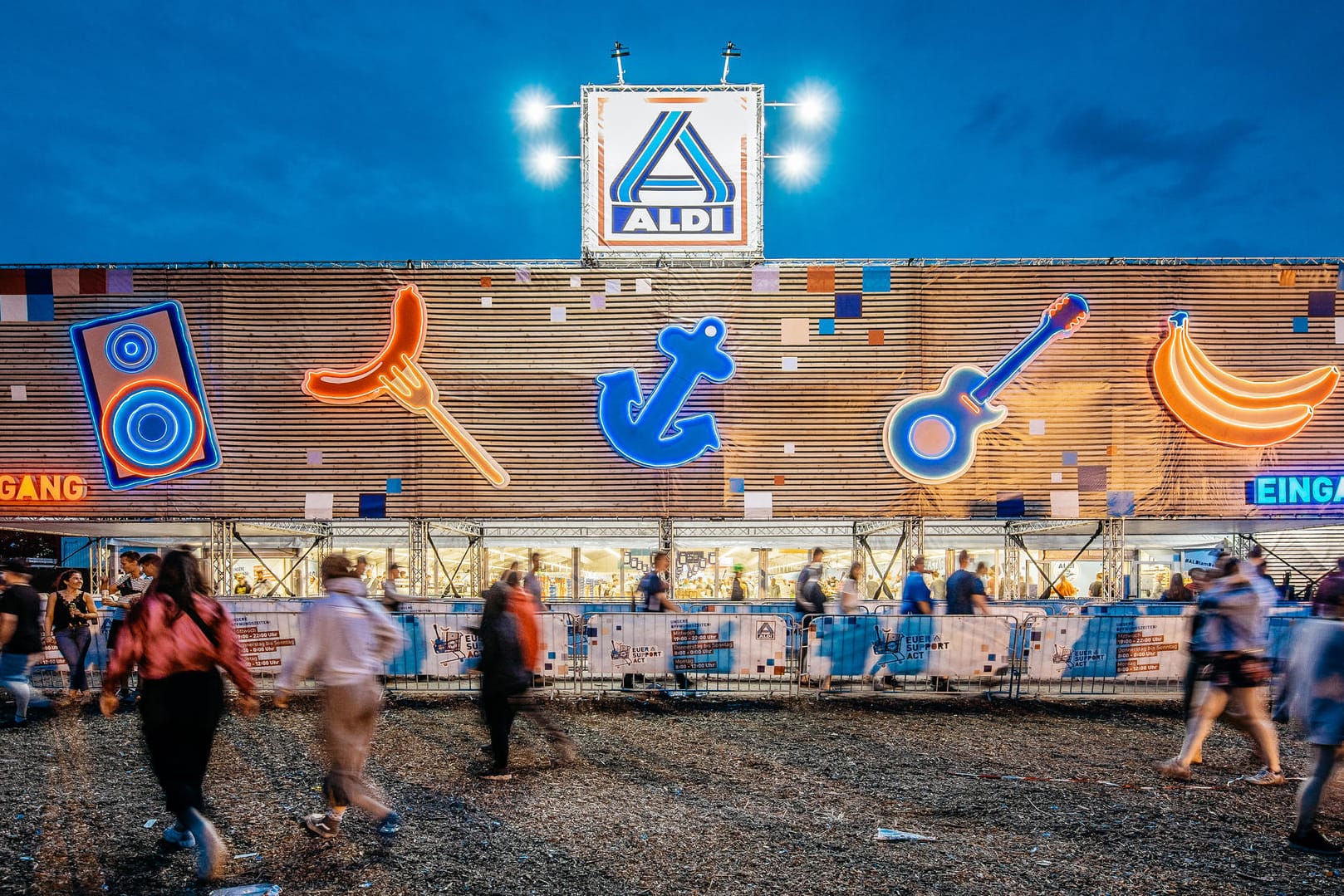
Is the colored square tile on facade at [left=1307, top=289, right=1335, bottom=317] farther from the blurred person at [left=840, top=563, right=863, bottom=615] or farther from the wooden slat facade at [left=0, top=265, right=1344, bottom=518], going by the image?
the blurred person at [left=840, top=563, right=863, bottom=615]

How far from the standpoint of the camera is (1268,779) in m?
7.57

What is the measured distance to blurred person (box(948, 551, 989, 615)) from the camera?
39.1 ft

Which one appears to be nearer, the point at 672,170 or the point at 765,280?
the point at 765,280

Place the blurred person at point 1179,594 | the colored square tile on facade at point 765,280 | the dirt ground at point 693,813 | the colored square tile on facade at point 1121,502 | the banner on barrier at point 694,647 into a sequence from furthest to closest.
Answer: the colored square tile on facade at point 765,280 < the colored square tile on facade at point 1121,502 < the blurred person at point 1179,594 < the banner on barrier at point 694,647 < the dirt ground at point 693,813

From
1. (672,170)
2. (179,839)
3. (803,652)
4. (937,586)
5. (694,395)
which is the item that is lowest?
(937,586)

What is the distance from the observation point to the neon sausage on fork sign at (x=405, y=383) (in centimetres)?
1947

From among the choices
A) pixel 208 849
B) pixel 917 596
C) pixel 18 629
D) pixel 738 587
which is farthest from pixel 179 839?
pixel 738 587

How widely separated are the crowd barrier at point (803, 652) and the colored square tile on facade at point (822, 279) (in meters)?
10.0

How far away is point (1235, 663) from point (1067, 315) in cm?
1399

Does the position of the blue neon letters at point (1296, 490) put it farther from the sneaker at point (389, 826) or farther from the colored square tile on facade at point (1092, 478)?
the sneaker at point (389, 826)

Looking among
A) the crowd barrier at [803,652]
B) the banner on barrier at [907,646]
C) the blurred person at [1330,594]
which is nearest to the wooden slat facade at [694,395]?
the crowd barrier at [803,652]

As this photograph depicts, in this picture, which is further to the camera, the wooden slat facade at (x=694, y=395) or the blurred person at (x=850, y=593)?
the wooden slat facade at (x=694, y=395)

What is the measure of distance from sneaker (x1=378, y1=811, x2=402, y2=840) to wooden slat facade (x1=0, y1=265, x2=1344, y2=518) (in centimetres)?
1337

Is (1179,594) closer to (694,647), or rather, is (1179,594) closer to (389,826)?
(694,647)
